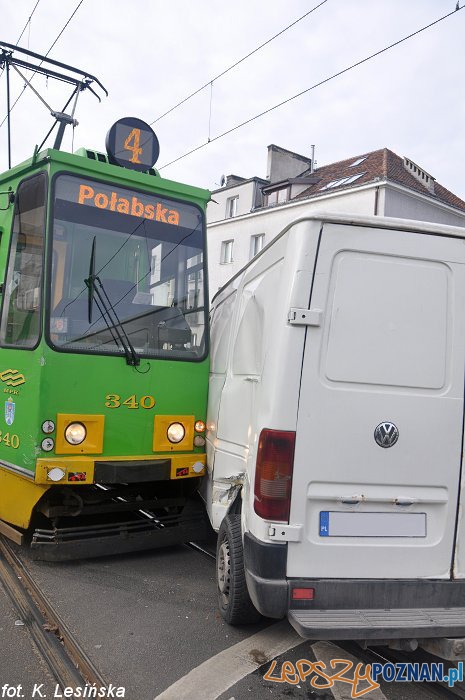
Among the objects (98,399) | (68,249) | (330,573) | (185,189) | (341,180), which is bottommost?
(330,573)

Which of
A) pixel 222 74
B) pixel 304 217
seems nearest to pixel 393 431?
pixel 304 217

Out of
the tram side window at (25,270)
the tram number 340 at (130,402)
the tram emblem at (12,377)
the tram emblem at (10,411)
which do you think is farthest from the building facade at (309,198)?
the tram emblem at (10,411)

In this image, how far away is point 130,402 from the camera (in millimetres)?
4832

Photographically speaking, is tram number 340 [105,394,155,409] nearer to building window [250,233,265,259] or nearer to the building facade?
the building facade

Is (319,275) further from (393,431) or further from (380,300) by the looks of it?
(393,431)

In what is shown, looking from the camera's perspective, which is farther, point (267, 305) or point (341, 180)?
point (341, 180)

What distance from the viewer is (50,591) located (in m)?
4.32

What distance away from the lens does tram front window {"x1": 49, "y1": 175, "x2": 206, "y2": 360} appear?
473 centimetres

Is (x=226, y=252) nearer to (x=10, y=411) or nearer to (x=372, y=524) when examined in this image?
(x=10, y=411)

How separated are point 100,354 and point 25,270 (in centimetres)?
98

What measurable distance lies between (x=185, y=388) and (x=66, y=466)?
47.4 inches

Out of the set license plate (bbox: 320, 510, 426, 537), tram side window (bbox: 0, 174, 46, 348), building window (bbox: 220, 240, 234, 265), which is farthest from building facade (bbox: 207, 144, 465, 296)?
license plate (bbox: 320, 510, 426, 537)

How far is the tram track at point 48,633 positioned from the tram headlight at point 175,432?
151 centimetres

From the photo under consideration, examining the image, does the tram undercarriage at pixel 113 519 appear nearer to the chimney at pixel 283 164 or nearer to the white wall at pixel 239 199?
the white wall at pixel 239 199
